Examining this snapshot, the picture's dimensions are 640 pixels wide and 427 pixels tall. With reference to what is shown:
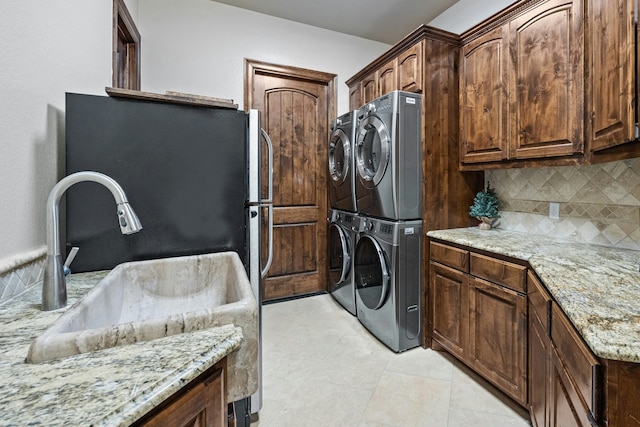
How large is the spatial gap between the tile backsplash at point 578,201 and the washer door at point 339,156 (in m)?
1.20

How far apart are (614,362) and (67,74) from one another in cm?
211

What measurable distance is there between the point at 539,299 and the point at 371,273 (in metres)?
1.24

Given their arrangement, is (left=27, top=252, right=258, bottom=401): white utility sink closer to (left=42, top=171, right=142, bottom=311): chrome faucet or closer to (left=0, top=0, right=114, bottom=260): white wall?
(left=42, top=171, right=142, bottom=311): chrome faucet

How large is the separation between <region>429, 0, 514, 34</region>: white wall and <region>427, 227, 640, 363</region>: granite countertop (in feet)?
5.97

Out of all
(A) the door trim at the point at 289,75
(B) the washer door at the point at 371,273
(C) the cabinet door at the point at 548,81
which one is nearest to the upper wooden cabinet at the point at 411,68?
(C) the cabinet door at the point at 548,81

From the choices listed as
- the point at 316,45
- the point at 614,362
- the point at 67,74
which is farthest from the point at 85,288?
the point at 316,45

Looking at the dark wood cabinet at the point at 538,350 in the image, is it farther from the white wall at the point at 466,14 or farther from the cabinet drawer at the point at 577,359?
the white wall at the point at 466,14

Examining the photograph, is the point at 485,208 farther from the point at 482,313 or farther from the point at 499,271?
the point at 482,313

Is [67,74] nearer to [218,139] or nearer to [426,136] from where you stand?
[218,139]

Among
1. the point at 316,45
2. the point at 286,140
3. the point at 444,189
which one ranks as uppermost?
the point at 316,45

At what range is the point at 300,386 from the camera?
178cm

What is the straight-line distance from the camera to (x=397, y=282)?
2082mm

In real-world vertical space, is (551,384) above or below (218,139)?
below

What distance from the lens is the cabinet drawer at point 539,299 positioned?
115 cm
